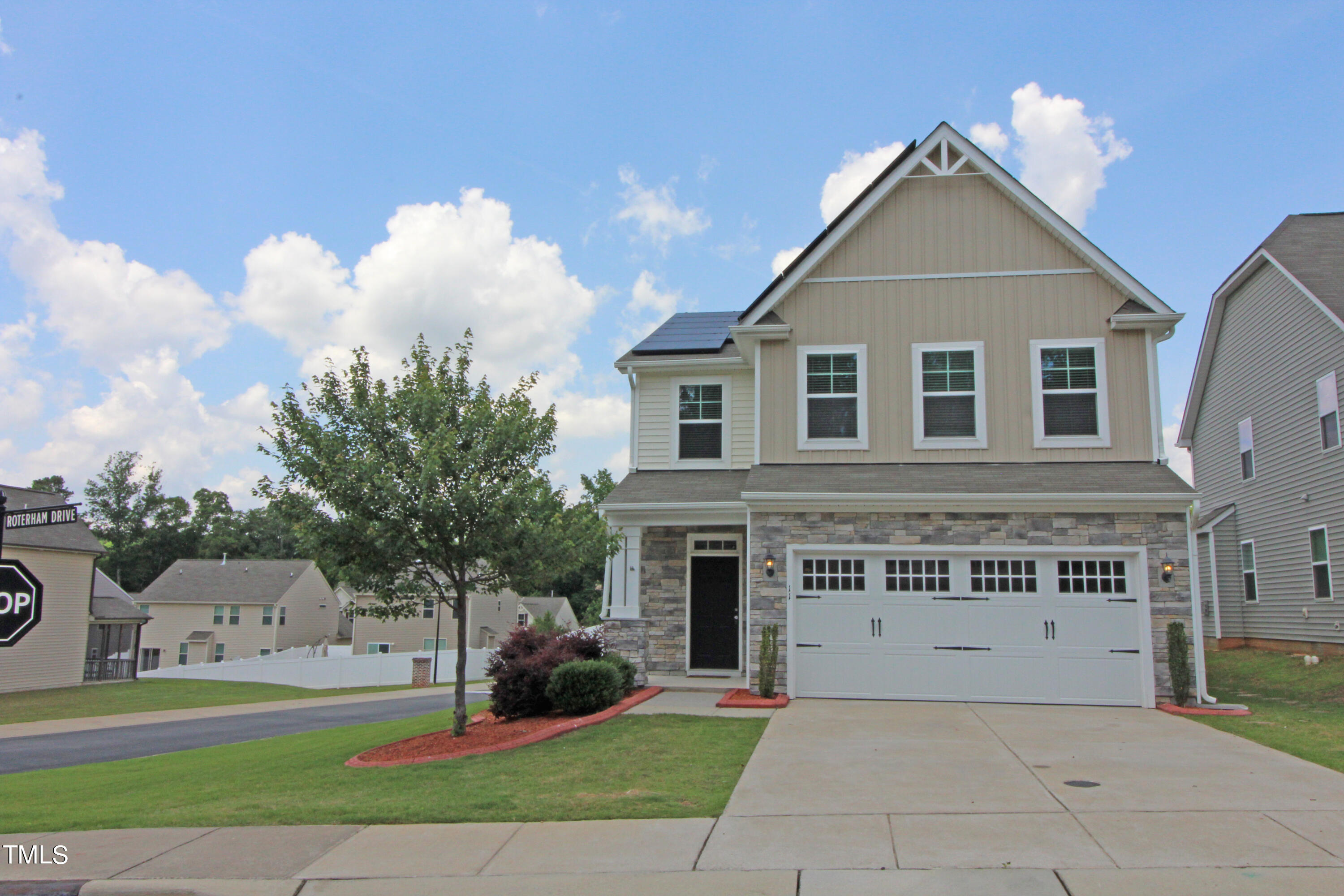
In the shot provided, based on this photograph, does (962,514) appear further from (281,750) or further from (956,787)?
(281,750)

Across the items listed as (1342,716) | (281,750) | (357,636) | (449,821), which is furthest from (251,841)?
(357,636)

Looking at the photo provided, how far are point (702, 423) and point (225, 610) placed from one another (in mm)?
38602

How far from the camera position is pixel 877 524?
1344cm

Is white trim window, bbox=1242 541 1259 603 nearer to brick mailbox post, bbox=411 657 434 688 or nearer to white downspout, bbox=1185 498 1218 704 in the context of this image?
white downspout, bbox=1185 498 1218 704

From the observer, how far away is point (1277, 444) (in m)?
20.5

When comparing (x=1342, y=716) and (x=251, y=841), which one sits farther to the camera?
(x=1342, y=716)

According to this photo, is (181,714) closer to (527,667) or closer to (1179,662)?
(527,667)

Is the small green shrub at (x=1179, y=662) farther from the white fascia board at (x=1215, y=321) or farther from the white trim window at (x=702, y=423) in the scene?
the white fascia board at (x=1215, y=321)

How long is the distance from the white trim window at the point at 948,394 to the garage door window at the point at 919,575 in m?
2.03

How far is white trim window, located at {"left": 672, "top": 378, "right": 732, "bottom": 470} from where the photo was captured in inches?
643

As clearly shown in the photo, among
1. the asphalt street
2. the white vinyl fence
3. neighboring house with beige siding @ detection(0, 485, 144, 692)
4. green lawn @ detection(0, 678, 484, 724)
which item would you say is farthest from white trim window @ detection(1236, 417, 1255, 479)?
neighboring house with beige siding @ detection(0, 485, 144, 692)

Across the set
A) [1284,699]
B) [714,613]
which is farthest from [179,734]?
[1284,699]

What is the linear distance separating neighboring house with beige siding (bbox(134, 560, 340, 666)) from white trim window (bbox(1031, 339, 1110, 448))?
40031mm

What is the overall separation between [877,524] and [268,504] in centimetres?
856
